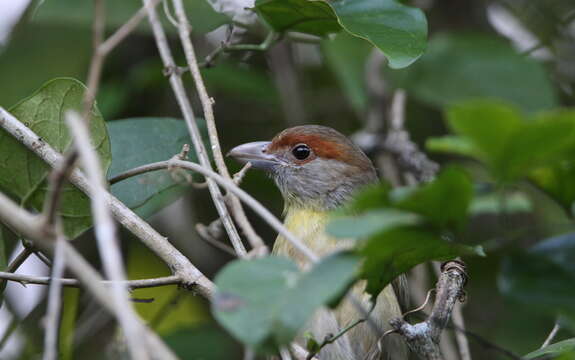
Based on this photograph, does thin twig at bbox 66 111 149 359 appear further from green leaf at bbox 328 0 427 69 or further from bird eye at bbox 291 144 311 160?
bird eye at bbox 291 144 311 160

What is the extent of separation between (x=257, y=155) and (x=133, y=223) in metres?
1.48

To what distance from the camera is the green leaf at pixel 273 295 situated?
4.94ft

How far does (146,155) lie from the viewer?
3.22 meters

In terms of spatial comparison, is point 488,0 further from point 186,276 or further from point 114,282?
point 114,282

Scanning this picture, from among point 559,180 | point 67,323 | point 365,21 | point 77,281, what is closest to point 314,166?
point 365,21

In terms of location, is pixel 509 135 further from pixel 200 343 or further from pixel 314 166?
pixel 200 343

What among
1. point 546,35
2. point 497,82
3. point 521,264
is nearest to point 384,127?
point 497,82

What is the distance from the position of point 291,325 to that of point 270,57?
403cm

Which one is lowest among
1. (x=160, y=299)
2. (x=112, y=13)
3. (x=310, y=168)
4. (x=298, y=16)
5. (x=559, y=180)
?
(x=160, y=299)

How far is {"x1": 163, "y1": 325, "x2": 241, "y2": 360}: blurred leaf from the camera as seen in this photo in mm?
4270

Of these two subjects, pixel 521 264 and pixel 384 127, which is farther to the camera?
pixel 384 127

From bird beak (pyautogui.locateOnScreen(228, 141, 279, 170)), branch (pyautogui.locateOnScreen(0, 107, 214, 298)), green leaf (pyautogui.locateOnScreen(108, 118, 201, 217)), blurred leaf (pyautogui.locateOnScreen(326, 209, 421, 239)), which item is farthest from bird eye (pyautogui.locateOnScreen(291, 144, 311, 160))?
blurred leaf (pyautogui.locateOnScreen(326, 209, 421, 239))

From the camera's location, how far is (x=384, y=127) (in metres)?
4.95

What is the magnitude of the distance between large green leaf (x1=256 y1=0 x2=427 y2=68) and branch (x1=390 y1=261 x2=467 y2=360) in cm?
75
